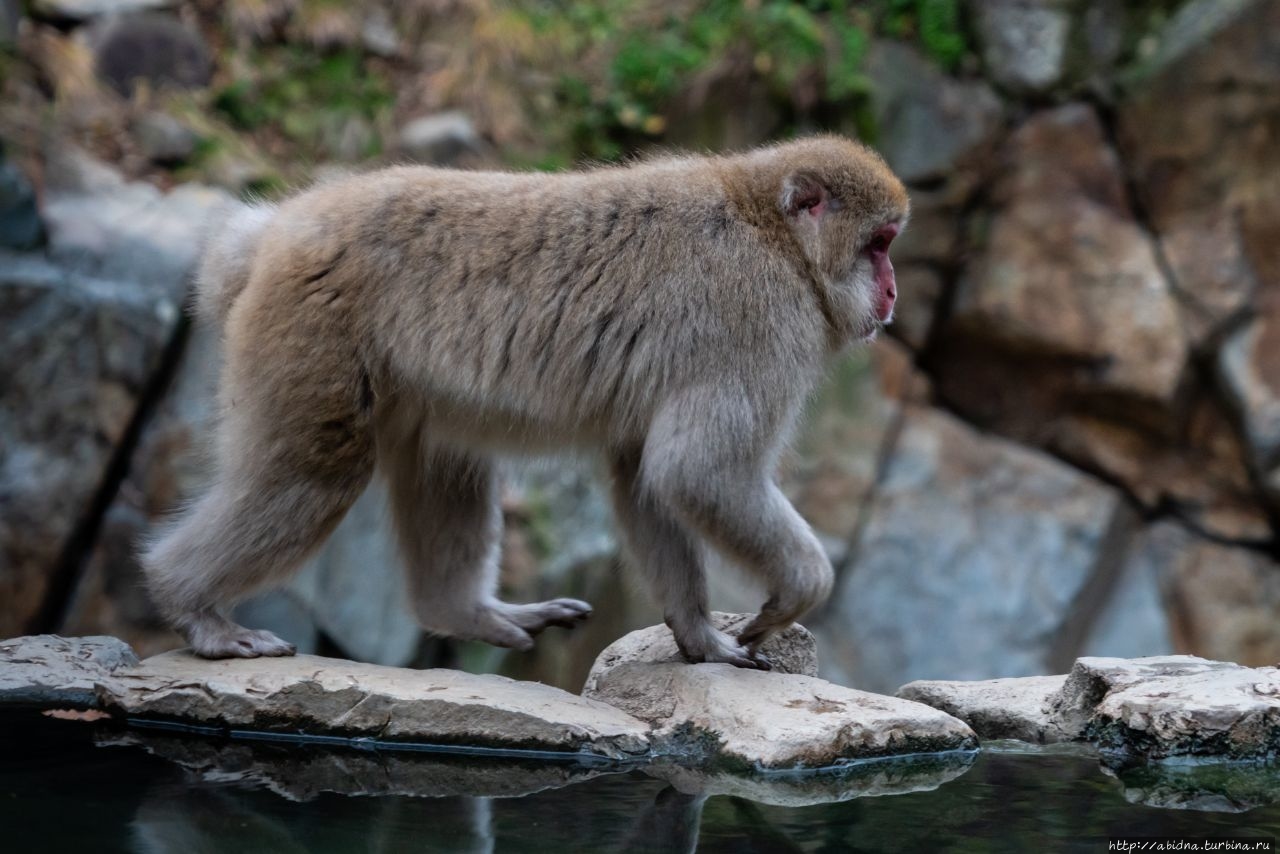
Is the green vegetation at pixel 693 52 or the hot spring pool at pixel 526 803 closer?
the hot spring pool at pixel 526 803

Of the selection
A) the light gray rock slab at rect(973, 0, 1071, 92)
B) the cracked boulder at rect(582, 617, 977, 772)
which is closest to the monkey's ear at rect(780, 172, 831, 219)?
the cracked boulder at rect(582, 617, 977, 772)

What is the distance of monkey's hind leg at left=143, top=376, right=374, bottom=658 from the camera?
12.6 feet

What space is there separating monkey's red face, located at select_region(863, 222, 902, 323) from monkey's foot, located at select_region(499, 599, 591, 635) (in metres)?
1.33

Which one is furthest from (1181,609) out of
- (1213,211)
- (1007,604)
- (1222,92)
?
(1222,92)

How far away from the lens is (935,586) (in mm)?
8656

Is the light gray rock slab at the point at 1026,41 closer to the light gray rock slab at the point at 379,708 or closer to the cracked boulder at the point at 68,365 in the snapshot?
the cracked boulder at the point at 68,365

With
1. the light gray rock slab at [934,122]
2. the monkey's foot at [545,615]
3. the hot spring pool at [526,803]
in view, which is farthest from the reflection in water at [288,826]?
the light gray rock slab at [934,122]

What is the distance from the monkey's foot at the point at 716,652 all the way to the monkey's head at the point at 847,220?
0.97m

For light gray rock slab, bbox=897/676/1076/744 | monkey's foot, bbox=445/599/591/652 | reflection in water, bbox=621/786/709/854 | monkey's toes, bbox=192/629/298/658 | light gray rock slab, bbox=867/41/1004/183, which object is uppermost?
light gray rock slab, bbox=867/41/1004/183

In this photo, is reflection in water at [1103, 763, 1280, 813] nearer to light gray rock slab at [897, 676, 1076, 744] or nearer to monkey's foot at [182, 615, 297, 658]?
light gray rock slab at [897, 676, 1076, 744]

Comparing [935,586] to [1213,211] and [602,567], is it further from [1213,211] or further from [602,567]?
[1213,211]

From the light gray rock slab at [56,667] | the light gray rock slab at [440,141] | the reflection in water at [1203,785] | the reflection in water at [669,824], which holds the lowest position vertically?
the light gray rock slab at [56,667]

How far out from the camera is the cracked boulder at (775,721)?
345 centimetres

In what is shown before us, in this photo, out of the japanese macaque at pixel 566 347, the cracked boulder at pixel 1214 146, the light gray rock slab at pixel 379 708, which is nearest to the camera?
the light gray rock slab at pixel 379 708
